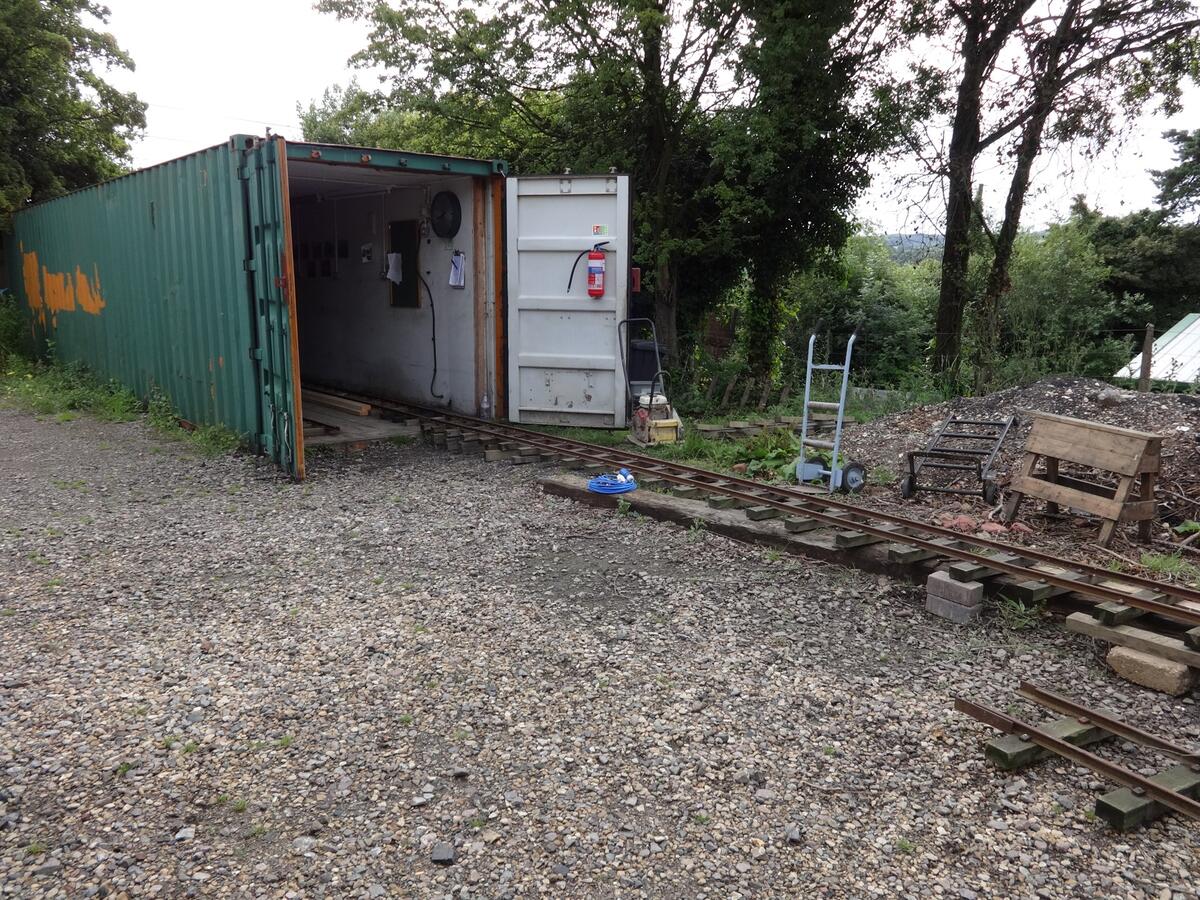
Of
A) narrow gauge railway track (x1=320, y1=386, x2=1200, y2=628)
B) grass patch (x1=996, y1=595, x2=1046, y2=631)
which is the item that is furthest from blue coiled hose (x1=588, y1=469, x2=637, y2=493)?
grass patch (x1=996, y1=595, x2=1046, y2=631)

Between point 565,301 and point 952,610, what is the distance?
19.9ft

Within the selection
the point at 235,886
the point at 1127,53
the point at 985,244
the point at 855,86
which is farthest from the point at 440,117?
the point at 235,886

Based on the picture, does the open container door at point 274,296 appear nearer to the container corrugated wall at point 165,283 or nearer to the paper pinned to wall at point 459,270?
the container corrugated wall at point 165,283

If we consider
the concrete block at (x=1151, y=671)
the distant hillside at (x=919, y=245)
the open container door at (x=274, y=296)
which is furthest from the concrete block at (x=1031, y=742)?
the distant hillside at (x=919, y=245)

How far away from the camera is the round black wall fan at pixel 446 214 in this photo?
1030 centimetres

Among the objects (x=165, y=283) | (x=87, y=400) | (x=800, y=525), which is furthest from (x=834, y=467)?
(x=87, y=400)

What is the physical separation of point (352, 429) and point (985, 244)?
8987 millimetres

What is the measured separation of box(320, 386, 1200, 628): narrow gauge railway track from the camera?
4543 millimetres

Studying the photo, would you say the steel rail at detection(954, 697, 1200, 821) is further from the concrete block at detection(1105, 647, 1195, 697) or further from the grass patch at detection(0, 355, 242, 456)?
the grass patch at detection(0, 355, 242, 456)

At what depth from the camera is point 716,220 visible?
12.8 meters

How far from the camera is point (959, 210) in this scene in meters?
11.8

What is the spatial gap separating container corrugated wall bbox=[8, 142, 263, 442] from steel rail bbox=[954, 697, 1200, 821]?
7.20 metres

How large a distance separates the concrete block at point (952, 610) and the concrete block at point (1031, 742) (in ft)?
3.87

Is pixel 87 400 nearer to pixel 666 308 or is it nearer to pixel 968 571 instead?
pixel 666 308
